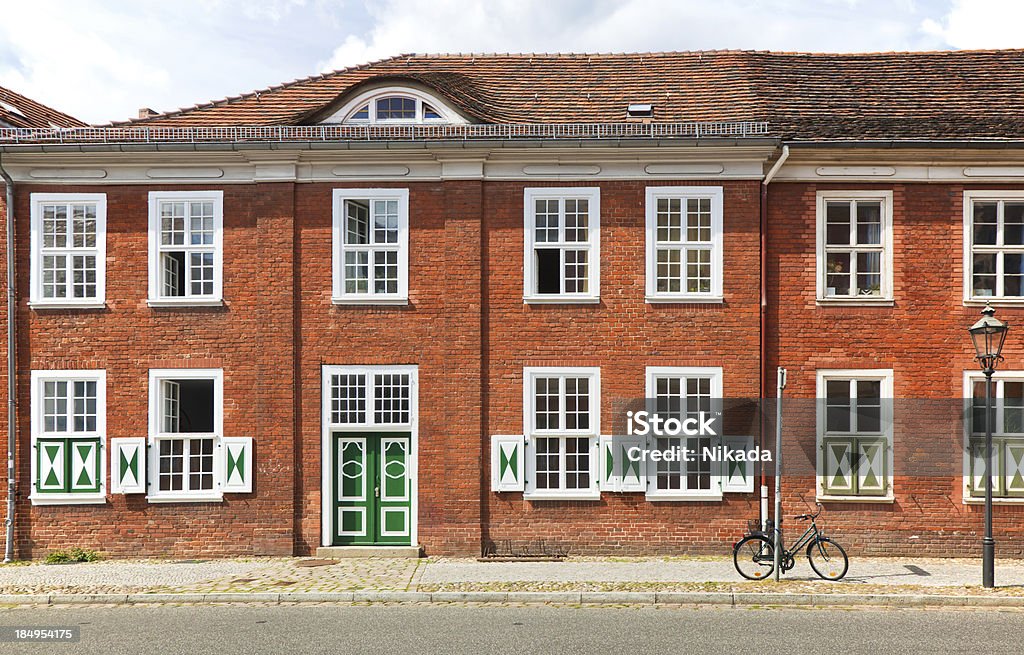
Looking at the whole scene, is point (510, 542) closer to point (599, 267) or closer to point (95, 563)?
point (599, 267)

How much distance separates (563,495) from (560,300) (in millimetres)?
3316

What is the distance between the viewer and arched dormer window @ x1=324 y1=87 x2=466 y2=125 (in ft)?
53.7

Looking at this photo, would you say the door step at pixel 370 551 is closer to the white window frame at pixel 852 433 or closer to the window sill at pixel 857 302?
the white window frame at pixel 852 433

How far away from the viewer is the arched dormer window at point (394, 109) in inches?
644

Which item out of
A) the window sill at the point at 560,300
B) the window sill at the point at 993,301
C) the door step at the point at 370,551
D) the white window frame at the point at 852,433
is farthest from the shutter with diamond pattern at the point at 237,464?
the window sill at the point at 993,301

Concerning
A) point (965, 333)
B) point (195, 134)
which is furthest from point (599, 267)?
point (195, 134)

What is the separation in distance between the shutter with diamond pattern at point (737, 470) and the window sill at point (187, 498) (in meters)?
8.64

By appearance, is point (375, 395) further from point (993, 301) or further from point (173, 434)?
point (993, 301)

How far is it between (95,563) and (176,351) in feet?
12.4

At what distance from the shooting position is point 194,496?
52.2 ft

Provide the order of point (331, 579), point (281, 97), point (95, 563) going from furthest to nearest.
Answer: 1. point (281, 97)
2. point (95, 563)
3. point (331, 579)

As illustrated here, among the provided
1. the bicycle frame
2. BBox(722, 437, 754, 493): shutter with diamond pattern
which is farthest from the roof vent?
the bicycle frame

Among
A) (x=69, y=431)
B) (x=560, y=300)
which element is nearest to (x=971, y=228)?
(x=560, y=300)

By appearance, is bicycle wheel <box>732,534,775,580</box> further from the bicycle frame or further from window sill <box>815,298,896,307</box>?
window sill <box>815,298,896,307</box>
